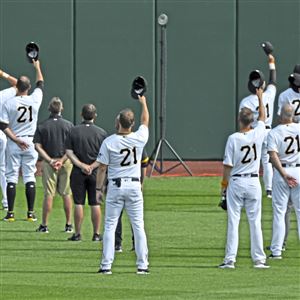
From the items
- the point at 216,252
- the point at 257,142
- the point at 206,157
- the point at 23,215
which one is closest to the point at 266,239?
the point at 216,252

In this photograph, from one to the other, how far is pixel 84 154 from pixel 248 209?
11.3 ft

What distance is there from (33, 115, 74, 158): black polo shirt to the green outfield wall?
12.5 m

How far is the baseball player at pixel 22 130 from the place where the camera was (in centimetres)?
2333

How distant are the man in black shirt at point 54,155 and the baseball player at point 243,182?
4.76 m

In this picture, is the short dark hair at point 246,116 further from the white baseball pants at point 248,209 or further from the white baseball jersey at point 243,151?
the white baseball pants at point 248,209

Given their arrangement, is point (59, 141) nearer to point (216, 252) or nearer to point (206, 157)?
point (216, 252)

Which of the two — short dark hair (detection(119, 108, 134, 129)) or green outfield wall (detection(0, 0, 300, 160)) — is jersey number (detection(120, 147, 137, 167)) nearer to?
short dark hair (detection(119, 108, 134, 129))

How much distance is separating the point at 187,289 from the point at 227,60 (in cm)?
1936

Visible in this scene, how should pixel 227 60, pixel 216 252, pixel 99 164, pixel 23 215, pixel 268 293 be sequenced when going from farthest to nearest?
pixel 227 60
pixel 23 215
pixel 216 252
pixel 99 164
pixel 268 293

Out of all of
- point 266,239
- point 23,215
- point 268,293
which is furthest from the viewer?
point 23,215

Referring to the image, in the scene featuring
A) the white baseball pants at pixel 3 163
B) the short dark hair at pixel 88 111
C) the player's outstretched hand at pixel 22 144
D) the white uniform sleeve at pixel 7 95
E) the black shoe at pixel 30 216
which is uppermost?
the white uniform sleeve at pixel 7 95

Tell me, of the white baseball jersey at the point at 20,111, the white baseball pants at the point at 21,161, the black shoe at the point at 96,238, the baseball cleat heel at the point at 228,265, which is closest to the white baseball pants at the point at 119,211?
→ the baseball cleat heel at the point at 228,265

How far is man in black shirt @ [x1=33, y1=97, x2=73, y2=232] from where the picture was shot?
73.8 feet

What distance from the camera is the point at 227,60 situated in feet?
116
